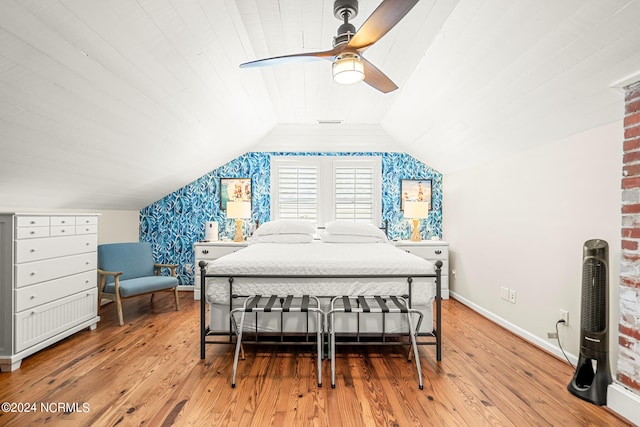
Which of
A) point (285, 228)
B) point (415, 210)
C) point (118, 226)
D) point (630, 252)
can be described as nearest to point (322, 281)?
point (285, 228)

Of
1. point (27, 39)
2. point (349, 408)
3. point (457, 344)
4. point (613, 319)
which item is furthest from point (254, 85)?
point (613, 319)

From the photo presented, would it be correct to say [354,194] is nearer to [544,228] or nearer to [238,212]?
[238,212]

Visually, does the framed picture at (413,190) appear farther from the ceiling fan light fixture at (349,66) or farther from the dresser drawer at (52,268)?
the dresser drawer at (52,268)

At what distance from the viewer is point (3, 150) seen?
2139 millimetres

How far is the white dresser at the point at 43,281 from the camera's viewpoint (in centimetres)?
230

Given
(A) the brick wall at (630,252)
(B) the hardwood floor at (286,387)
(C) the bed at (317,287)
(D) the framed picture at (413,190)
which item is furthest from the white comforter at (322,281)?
(D) the framed picture at (413,190)

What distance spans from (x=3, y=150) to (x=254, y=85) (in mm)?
2010

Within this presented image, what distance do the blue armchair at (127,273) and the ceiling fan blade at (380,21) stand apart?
3.25m

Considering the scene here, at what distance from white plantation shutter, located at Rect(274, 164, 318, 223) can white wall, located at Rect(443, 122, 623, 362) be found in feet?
7.26

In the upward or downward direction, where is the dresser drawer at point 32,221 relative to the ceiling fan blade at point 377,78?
downward

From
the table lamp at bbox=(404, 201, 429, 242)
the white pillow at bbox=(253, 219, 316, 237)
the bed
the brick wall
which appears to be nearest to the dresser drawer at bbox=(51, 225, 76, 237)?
the bed

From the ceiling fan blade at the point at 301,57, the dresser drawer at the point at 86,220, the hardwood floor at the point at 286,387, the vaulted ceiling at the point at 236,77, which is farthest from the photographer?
the dresser drawer at the point at 86,220

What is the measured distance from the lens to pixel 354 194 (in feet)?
16.0

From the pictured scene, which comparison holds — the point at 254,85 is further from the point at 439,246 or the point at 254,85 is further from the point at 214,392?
the point at 439,246
